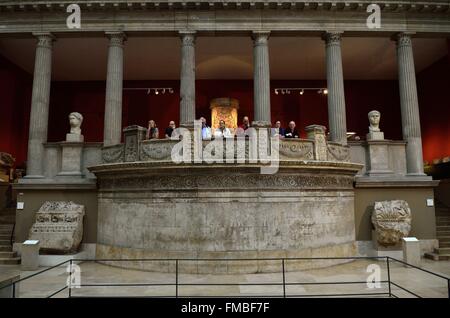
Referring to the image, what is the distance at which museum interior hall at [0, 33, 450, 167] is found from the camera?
18.3 meters

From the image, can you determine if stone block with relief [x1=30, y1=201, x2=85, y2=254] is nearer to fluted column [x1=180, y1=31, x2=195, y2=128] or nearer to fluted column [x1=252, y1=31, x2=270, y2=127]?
fluted column [x1=180, y1=31, x2=195, y2=128]

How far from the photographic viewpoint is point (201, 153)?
10.1m

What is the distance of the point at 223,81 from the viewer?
22500 mm

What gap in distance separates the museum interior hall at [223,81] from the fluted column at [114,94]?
2239 millimetres

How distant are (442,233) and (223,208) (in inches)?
370

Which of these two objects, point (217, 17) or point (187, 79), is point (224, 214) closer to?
point (187, 79)

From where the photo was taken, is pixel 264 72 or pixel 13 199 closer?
pixel 264 72

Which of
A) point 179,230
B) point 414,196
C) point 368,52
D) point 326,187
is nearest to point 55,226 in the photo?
point 179,230

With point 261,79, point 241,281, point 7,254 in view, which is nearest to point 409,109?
point 261,79

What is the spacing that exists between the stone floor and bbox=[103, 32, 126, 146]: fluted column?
17.8 feet

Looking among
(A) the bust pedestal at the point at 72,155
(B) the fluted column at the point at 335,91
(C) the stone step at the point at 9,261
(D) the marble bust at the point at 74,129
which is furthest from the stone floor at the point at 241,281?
(B) the fluted column at the point at 335,91

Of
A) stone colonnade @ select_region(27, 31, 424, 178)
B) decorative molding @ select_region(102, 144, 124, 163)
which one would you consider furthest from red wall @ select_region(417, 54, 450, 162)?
decorative molding @ select_region(102, 144, 124, 163)

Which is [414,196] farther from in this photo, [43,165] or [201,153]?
[43,165]
